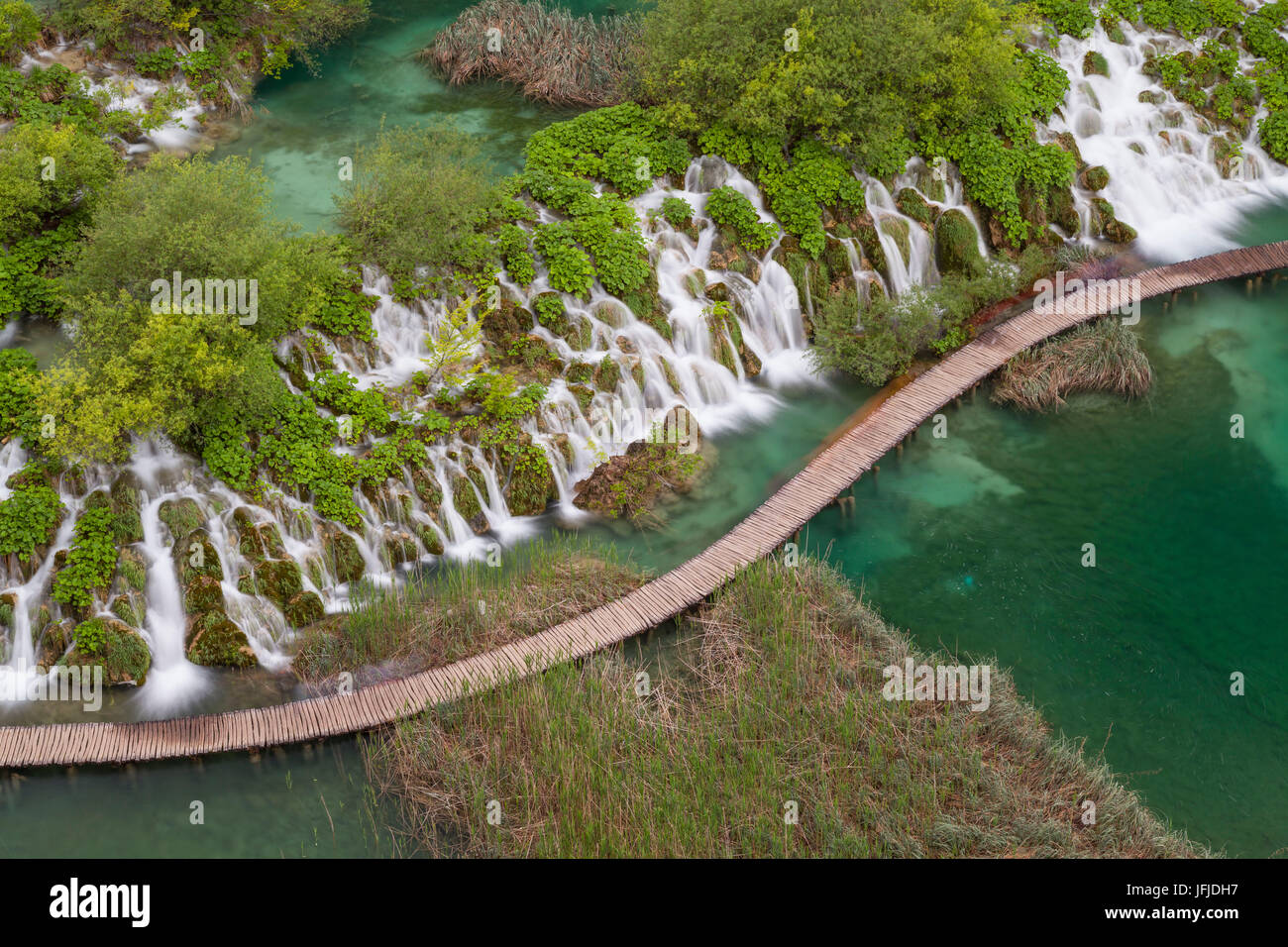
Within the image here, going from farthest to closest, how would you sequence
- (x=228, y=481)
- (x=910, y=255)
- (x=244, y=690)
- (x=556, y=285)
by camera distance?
(x=910, y=255)
(x=556, y=285)
(x=228, y=481)
(x=244, y=690)

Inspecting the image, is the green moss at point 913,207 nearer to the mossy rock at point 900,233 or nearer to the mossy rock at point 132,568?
the mossy rock at point 900,233

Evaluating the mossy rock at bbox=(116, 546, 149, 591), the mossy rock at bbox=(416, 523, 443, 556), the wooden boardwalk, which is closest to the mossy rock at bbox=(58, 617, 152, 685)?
the mossy rock at bbox=(116, 546, 149, 591)

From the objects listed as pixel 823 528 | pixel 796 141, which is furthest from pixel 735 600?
pixel 796 141

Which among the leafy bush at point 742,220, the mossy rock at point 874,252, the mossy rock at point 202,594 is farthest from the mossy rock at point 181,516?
the mossy rock at point 874,252

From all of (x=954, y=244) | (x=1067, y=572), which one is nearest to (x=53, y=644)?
(x=1067, y=572)

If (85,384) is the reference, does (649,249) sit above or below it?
above

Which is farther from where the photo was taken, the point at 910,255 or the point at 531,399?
the point at 910,255

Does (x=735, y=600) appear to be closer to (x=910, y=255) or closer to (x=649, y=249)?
(x=649, y=249)

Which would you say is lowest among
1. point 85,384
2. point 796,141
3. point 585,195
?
point 85,384

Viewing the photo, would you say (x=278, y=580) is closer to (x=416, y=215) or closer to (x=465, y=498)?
(x=465, y=498)
